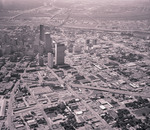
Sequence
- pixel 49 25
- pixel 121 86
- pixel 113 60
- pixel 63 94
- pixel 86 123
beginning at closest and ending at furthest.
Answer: pixel 86 123 < pixel 63 94 < pixel 121 86 < pixel 113 60 < pixel 49 25

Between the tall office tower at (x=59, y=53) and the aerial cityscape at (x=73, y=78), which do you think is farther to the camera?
the tall office tower at (x=59, y=53)

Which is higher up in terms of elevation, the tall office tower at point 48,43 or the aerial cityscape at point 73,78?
the tall office tower at point 48,43

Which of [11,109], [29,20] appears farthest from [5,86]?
[29,20]

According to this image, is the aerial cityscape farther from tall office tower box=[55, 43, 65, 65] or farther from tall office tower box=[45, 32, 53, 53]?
tall office tower box=[55, 43, 65, 65]

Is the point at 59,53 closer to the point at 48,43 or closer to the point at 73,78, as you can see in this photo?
the point at 73,78

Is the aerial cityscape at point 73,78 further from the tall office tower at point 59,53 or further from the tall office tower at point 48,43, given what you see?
the tall office tower at point 59,53

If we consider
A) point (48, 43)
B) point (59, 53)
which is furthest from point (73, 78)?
point (48, 43)

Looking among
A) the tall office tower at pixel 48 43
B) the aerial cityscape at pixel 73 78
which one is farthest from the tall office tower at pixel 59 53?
the tall office tower at pixel 48 43

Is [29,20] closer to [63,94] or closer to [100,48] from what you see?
[100,48]

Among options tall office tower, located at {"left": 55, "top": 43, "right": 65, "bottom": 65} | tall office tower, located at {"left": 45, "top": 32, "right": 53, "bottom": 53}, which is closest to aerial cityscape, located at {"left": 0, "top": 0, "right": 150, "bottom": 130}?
tall office tower, located at {"left": 45, "top": 32, "right": 53, "bottom": 53}
